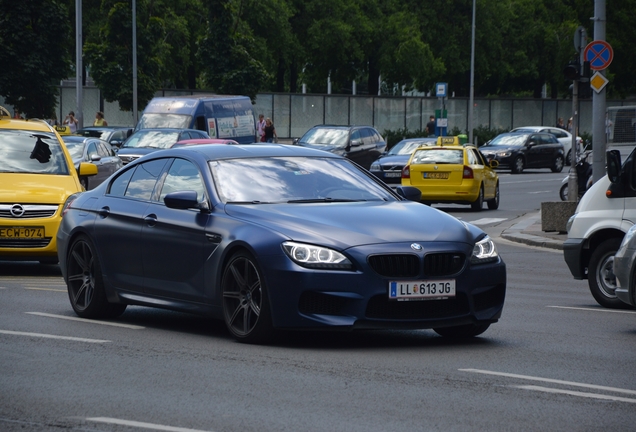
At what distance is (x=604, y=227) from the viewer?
12883mm

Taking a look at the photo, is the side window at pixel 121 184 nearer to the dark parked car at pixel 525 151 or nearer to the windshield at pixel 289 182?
the windshield at pixel 289 182

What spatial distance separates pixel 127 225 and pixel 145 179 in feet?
1.44

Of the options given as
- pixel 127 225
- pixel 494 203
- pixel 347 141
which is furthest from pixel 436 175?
pixel 127 225

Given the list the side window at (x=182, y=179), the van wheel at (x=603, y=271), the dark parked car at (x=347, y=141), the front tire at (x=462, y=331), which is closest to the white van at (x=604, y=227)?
the van wheel at (x=603, y=271)

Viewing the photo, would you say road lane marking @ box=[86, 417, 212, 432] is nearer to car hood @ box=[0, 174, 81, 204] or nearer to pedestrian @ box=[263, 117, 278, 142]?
car hood @ box=[0, 174, 81, 204]

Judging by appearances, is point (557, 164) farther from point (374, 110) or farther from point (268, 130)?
point (374, 110)

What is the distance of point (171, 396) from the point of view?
22.9 feet

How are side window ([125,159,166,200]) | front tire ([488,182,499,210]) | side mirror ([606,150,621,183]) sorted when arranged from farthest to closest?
1. front tire ([488,182,499,210])
2. side mirror ([606,150,621,183])
3. side window ([125,159,166,200])

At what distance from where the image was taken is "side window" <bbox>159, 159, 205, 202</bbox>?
9852 millimetres

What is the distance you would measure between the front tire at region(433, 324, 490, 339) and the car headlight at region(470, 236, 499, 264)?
54cm

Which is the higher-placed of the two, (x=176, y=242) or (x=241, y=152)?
(x=241, y=152)

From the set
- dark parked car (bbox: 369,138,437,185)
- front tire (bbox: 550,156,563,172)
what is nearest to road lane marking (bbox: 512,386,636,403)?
dark parked car (bbox: 369,138,437,185)

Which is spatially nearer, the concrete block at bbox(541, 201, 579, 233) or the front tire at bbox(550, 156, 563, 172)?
the concrete block at bbox(541, 201, 579, 233)

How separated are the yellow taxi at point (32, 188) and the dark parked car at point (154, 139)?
17.1 meters
